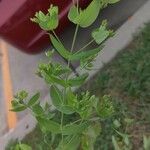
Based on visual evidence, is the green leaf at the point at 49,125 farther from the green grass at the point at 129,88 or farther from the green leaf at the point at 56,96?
the green grass at the point at 129,88

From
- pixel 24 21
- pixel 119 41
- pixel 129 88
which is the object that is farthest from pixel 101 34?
pixel 119 41

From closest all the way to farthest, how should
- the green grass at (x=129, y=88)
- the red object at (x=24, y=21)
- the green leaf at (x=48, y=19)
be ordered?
the green leaf at (x=48, y=19) → the green grass at (x=129, y=88) → the red object at (x=24, y=21)

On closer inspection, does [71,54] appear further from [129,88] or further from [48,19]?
[129,88]

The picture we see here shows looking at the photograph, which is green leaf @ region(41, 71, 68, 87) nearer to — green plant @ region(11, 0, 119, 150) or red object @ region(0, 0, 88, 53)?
green plant @ region(11, 0, 119, 150)

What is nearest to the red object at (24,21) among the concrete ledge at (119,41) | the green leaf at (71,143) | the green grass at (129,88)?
the concrete ledge at (119,41)

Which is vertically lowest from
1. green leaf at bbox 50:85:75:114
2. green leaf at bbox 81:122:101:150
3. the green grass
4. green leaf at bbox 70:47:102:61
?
the green grass

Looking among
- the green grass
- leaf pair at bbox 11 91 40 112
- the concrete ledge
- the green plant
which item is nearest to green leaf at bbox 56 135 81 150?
the green plant
